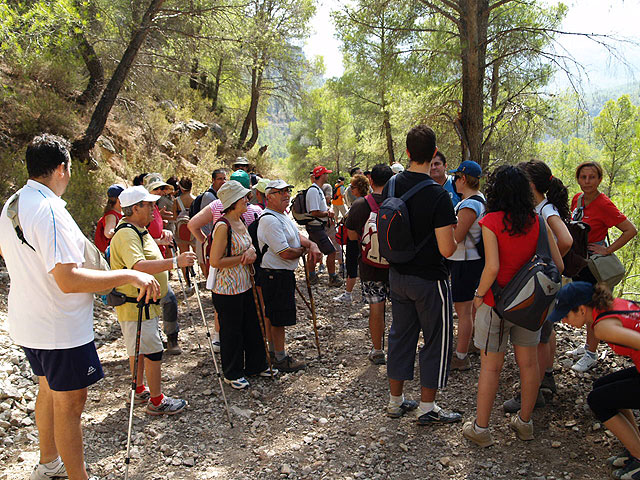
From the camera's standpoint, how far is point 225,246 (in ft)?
14.4

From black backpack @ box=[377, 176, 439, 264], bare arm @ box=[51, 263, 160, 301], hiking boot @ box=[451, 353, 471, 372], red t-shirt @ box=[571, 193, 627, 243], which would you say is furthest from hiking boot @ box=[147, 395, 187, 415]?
red t-shirt @ box=[571, 193, 627, 243]

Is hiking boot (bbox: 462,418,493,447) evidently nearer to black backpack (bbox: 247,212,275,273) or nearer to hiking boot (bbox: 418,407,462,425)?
hiking boot (bbox: 418,407,462,425)


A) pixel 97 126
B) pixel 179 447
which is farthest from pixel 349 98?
pixel 179 447

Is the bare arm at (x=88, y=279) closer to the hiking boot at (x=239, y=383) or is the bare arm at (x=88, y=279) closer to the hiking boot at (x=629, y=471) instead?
the hiking boot at (x=239, y=383)

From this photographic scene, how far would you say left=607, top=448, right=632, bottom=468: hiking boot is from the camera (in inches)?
121

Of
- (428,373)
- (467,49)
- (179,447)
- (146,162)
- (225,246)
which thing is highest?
(467,49)

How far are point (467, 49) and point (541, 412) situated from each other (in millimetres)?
5813

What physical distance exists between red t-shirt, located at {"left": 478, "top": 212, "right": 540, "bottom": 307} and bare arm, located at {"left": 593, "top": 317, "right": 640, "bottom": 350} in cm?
67

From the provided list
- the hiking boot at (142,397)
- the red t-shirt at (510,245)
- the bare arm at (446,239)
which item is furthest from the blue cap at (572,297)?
the hiking boot at (142,397)

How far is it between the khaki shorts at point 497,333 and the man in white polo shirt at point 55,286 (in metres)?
2.39

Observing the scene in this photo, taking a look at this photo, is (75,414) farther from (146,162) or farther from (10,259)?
(146,162)

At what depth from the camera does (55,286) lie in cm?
271

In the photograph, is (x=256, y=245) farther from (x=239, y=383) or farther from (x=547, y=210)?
(x=547, y=210)

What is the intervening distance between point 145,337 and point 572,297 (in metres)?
3.41
